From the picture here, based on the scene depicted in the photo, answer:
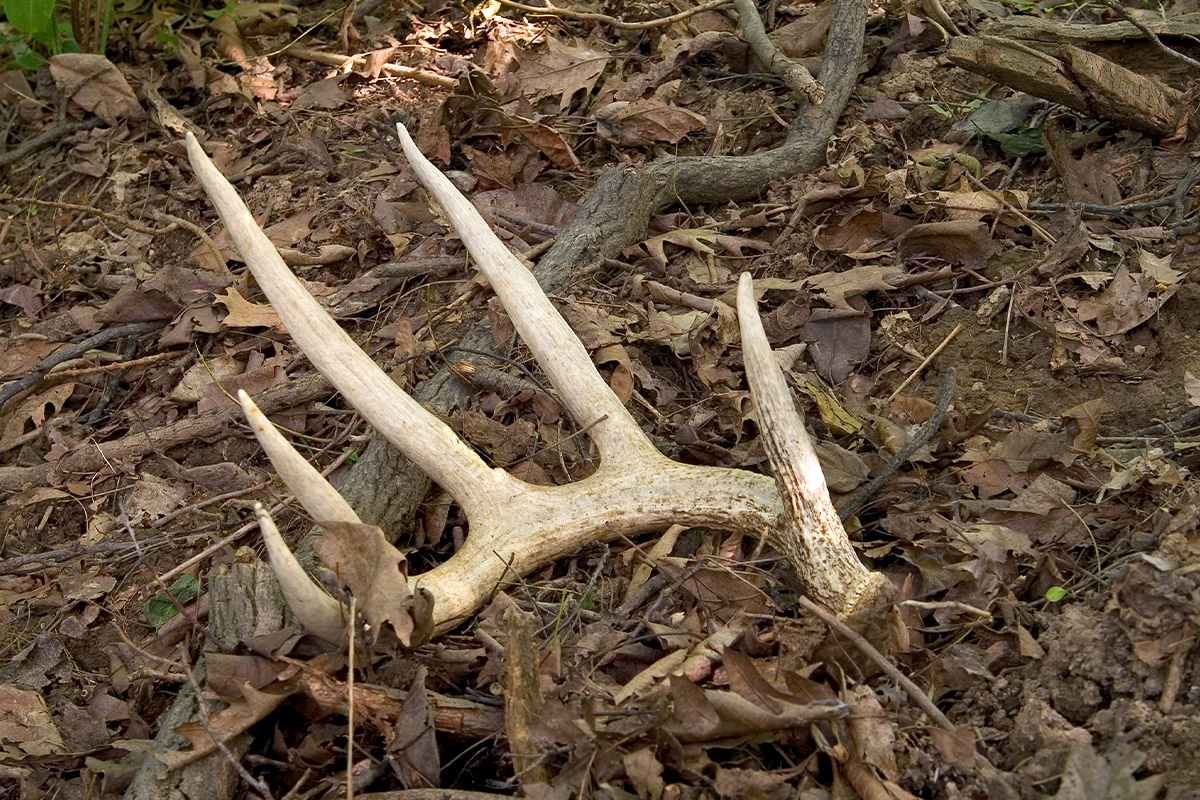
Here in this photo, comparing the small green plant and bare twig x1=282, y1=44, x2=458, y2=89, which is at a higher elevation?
the small green plant

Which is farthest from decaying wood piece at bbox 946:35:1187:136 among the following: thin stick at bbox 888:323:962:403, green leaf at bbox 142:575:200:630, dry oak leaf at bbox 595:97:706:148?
green leaf at bbox 142:575:200:630

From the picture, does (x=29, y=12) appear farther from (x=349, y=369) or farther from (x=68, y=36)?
(x=349, y=369)

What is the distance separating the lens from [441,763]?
84.4 inches

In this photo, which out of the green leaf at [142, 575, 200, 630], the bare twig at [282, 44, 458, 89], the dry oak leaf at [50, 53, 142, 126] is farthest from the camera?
the dry oak leaf at [50, 53, 142, 126]

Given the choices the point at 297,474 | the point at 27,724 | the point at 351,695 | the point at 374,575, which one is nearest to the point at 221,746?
the point at 351,695

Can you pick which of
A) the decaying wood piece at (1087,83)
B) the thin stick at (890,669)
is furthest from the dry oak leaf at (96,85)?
the thin stick at (890,669)

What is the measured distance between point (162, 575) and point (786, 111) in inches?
119

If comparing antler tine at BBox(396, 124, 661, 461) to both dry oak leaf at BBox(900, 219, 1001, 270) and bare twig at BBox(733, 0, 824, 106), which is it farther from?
bare twig at BBox(733, 0, 824, 106)

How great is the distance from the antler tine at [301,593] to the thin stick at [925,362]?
171cm

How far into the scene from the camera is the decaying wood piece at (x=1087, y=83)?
327cm

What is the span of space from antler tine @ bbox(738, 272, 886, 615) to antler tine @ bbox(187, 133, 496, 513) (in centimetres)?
74

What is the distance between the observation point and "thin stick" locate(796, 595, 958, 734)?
1.93 m

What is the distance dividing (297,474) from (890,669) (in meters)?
1.31

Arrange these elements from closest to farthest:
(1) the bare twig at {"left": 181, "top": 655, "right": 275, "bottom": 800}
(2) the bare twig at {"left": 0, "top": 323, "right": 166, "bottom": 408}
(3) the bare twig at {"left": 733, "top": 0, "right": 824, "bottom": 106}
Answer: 1. (1) the bare twig at {"left": 181, "top": 655, "right": 275, "bottom": 800}
2. (2) the bare twig at {"left": 0, "top": 323, "right": 166, "bottom": 408}
3. (3) the bare twig at {"left": 733, "top": 0, "right": 824, "bottom": 106}
